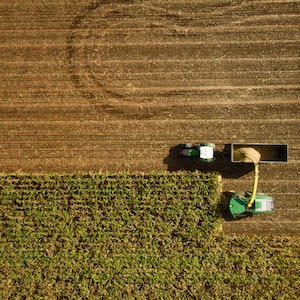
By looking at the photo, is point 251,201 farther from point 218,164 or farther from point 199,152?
point 199,152

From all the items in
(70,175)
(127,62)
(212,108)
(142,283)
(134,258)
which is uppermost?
(127,62)

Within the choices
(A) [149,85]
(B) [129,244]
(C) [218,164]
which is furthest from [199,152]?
(B) [129,244]

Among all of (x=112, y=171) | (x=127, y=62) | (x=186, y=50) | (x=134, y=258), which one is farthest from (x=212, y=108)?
(x=134, y=258)

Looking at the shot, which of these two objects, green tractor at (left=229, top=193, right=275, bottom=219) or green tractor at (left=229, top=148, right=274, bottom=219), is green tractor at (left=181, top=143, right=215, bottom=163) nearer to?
green tractor at (left=229, top=148, right=274, bottom=219)

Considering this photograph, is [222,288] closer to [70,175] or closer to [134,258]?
[134,258]

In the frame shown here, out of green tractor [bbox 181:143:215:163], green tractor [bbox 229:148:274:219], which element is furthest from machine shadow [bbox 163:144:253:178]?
green tractor [bbox 229:148:274:219]
